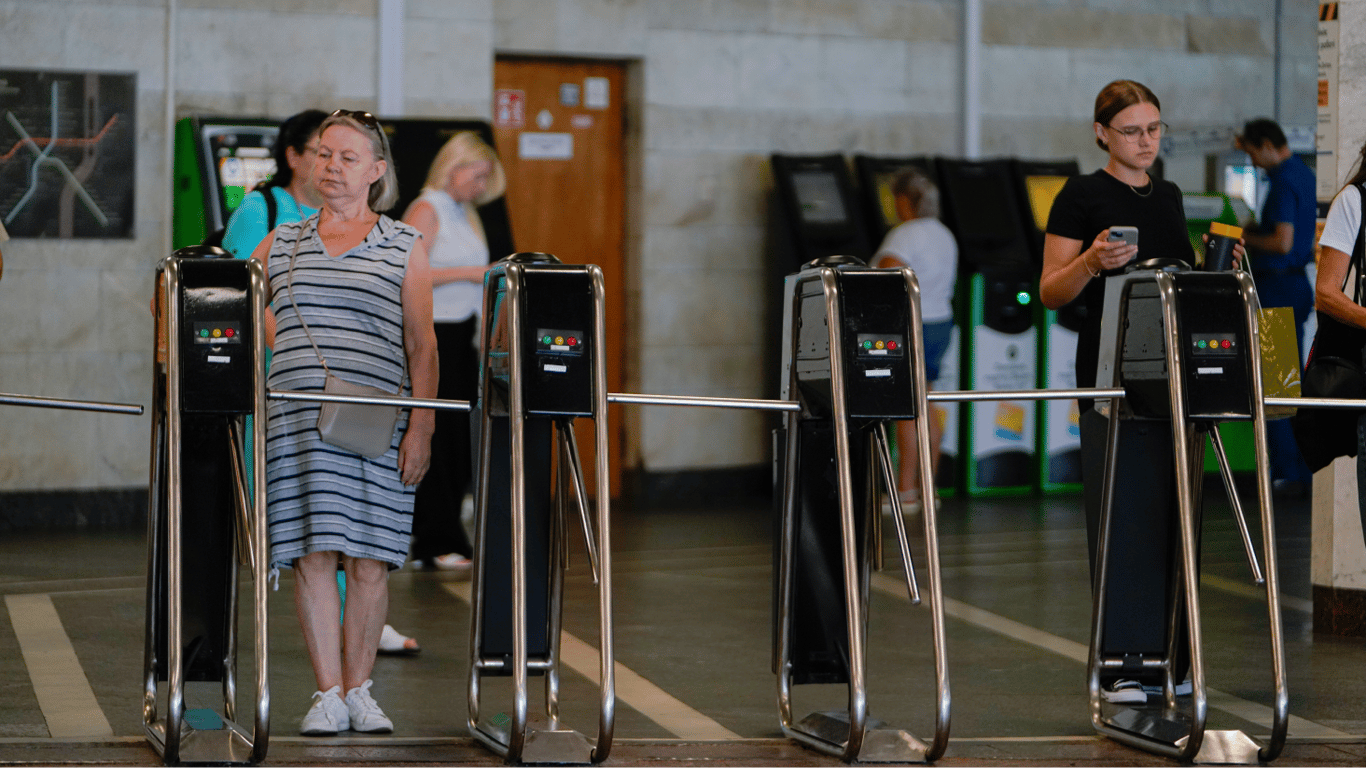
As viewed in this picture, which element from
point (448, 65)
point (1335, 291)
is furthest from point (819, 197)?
point (1335, 291)

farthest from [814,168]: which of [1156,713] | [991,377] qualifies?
[1156,713]

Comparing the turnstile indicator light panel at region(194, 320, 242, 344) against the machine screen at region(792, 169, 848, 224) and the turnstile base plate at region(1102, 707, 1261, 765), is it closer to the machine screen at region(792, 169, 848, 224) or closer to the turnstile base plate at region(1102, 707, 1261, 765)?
the turnstile base plate at region(1102, 707, 1261, 765)

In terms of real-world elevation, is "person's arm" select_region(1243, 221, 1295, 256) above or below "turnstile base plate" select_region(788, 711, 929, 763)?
above

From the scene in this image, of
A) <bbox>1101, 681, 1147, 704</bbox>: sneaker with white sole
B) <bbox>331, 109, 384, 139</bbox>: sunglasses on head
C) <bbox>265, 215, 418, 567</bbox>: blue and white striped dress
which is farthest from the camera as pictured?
<bbox>1101, 681, 1147, 704</bbox>: sneaker with white sole

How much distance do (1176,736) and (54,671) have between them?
9.94ft

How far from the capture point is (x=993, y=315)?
9289mm

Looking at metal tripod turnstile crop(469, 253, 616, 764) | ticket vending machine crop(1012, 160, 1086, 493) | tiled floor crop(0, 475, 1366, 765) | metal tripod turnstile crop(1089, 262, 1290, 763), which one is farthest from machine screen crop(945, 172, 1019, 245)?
metal tripod turnstile crop(469, 253, 616, 764)

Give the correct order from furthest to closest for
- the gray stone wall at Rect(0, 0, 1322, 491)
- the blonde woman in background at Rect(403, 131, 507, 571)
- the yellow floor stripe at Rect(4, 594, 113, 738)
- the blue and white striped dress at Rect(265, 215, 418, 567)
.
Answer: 1. the gray stone wall at Rect(0, 0, 1322, 491)
2. the blonde woman in background at Rect(403, 131, 507, 571)
3. the yellow floor stripe at Rect(4, 594, 113, 738)
4. the blue and white striped dress at Rect(265, 215, 418, 567)

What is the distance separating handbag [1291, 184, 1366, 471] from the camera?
14.4 ft

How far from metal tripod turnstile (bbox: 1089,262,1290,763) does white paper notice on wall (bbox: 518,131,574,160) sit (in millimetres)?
5056

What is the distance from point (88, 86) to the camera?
8016 millimetres

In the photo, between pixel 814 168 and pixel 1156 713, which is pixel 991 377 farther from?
pixel 1156 713

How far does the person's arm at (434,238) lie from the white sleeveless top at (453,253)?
29 millimetres

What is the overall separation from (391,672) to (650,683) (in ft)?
2.42
